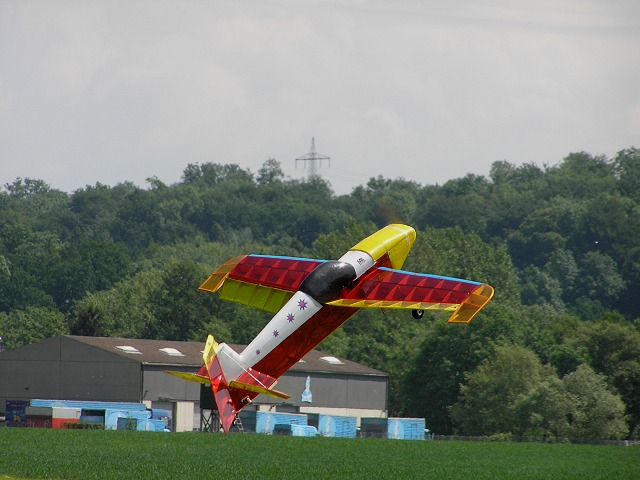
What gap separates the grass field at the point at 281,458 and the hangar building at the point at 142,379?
19.0 metres

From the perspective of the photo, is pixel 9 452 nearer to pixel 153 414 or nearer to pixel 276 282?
pixel 276 282

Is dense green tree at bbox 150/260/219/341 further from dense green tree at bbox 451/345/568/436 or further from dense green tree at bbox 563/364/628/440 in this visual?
dense green tree at bbox 563/364/628/440

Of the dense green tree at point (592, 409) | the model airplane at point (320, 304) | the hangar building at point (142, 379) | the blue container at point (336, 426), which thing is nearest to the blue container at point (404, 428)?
the blue container at point (336, 426)

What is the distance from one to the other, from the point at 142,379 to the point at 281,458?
35.8 meters

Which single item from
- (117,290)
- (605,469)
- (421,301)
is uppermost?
(117,290)

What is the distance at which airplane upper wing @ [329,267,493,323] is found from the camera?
45.8 metres

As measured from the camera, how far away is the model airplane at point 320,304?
156 feet

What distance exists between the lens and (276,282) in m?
53.8

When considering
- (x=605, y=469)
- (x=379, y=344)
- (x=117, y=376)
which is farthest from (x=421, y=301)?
(x=379, y=344)

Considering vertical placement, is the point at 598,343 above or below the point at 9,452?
above

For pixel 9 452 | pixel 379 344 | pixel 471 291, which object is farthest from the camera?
pixel 379 344

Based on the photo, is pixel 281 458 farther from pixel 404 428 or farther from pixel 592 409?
pixel 592 409

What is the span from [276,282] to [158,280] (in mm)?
95693

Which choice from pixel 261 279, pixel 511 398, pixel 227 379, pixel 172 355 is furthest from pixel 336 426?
pixel 227 379
